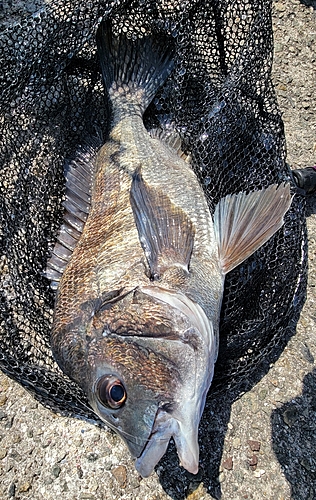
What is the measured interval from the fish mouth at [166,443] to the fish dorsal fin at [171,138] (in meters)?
2.01

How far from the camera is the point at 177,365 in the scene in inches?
76.7

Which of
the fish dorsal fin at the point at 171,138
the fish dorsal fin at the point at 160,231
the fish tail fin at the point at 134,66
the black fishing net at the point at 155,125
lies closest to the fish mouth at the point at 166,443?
the fish dorsal fin at the point at 160,231

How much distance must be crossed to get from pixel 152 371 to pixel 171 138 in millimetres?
2023

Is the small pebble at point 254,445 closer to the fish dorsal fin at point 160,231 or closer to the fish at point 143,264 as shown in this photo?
the fish at point 143,264

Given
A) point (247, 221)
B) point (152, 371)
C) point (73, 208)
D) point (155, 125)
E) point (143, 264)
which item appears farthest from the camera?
point (155, 125)

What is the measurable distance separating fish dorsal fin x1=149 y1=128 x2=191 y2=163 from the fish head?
145 cm

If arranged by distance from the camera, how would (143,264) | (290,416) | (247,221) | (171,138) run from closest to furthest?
(143,264) → (247,221) → (290,416) → (171,138)

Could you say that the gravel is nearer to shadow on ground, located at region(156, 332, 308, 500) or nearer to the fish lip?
shadow on ground, located at region(156, 332, 308, 500)

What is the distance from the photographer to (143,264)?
2.36 m

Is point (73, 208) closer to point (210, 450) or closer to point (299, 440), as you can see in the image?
point (210, 450)

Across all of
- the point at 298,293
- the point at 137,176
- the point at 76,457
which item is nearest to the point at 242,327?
the point at 298,293

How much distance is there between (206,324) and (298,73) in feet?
10.3

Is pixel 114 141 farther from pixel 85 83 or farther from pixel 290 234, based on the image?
pixel 290 234

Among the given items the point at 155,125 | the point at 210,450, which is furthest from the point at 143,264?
the point at 155,125
